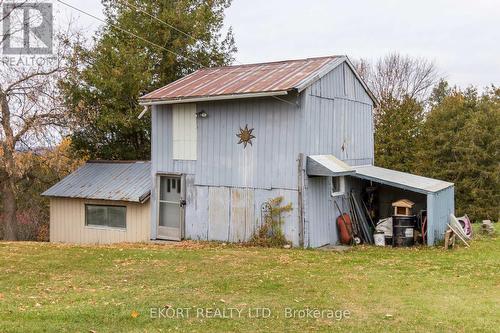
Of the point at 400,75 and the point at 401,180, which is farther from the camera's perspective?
the point at 400,75

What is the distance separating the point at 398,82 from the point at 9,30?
30.1 m

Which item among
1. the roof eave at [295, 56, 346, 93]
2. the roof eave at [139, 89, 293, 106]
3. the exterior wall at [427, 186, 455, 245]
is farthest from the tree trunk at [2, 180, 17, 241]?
the exterior wall at [427, 186, 455, 245]

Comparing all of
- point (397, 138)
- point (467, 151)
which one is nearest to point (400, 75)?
point (397, 138)

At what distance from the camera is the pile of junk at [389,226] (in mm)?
14508

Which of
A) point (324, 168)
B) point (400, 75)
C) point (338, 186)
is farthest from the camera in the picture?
point (400, 75)

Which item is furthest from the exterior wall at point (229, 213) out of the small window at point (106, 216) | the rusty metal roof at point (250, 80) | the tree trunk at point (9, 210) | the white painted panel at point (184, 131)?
the tree trunk at point (9, 210)

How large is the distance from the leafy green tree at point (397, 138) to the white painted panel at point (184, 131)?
1750 cm

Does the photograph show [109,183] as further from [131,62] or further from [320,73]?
[320,73]

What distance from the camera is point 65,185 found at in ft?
61.5

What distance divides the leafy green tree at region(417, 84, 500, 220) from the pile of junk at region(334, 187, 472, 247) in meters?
14.8

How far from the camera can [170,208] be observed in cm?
1605

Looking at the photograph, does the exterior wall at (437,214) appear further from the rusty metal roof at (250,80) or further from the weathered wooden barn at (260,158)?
the rusty metal roof at (250,80)

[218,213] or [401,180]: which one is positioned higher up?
[401,180]

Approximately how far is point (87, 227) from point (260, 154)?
7286 millimetres
